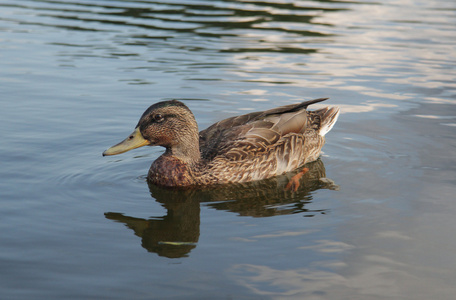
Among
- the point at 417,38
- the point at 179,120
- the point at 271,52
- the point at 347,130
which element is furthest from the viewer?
the point at 417,38

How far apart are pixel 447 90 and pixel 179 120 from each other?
21.5 ft

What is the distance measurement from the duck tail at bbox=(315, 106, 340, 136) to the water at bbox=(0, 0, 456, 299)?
25cm

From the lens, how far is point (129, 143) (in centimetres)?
805

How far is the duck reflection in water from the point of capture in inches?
254

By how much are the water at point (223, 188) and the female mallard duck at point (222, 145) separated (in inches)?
10.3

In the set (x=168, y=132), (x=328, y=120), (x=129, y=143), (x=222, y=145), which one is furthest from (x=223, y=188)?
(x=328, y=120)

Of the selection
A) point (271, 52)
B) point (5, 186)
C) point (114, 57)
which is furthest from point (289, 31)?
point (5, 186)

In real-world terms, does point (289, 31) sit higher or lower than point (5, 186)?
higher

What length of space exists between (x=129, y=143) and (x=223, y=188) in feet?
4.26

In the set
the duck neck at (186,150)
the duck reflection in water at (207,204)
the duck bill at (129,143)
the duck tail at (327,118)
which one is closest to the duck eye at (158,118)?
the duck bill at (129,143)

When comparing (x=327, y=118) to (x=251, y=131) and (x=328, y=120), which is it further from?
(x=251, y=131)

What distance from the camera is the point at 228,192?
8086mm

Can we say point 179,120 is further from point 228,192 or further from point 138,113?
point 138,113

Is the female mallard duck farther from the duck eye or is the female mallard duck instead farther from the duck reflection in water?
the duck reflection in water
